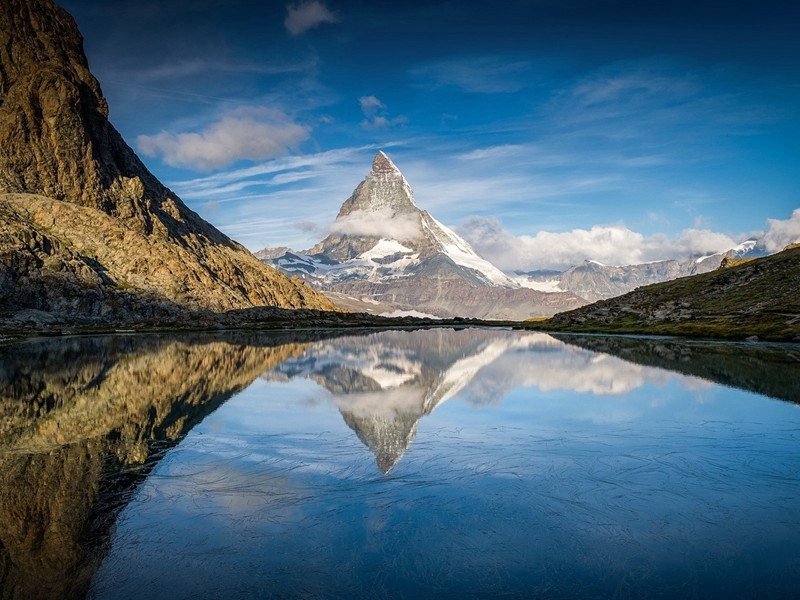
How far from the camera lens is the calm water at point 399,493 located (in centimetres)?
1412

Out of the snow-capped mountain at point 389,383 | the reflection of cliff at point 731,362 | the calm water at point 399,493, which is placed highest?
the reflection of cliff at point 731,362

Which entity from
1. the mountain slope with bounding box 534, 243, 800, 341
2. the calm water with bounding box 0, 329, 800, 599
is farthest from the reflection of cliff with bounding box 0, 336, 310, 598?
the mountain slope with bounding box 534, 243, 800, 341

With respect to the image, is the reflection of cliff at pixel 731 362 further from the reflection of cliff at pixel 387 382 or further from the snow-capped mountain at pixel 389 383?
the reflection of cliff at pixel 387 382

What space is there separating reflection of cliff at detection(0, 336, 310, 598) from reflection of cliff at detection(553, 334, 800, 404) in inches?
1557

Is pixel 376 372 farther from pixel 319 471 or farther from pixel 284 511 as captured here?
pixel 284 511

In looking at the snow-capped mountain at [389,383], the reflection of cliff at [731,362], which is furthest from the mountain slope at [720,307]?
the snow-capped mountain at [389,383]

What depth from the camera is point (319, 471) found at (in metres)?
23.2

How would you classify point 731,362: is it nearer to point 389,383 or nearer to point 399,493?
point 389,383

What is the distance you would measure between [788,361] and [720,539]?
54885 millimetres

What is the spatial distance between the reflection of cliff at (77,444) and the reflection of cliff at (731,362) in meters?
39.5

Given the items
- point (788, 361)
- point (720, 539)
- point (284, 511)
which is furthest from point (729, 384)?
point (284, 511)

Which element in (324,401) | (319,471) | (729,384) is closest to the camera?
(319,471)

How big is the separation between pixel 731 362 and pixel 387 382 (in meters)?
37.2

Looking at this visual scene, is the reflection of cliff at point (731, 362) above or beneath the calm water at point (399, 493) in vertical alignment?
above
